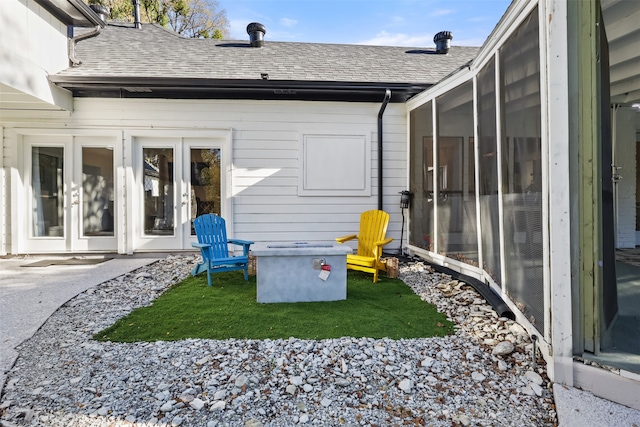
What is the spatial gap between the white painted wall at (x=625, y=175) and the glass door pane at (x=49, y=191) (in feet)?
30.3

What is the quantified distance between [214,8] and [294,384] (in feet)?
63.5

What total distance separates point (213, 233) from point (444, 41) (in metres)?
6.81

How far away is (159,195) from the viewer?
5391 mm

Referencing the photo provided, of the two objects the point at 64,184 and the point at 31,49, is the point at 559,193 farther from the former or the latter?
the point at 64,184

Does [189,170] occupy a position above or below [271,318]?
above

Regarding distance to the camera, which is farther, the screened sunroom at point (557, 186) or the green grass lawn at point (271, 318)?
the green grass lawn at point (271, 318)

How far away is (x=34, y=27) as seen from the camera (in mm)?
4426

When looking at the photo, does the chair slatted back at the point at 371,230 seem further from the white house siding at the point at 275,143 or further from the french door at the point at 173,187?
the french door at the point at 173,187

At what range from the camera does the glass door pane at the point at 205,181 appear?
17.8ft

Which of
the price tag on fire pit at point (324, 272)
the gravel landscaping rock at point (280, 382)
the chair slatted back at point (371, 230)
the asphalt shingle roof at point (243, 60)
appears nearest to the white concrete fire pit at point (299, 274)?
the price tag on fire pit at point (324, 272)

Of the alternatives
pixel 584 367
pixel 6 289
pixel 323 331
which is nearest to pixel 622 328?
pixel 584 367

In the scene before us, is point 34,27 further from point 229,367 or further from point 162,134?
point 229,367

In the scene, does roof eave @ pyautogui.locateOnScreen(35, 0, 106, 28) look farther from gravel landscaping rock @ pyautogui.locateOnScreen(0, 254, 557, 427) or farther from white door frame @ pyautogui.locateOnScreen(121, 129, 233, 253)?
gravel landscaping rock @ pyautogui.locateOnScreen(0, 254, 557, 427)

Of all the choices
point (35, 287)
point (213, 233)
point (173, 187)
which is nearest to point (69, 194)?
point (173, 187)
